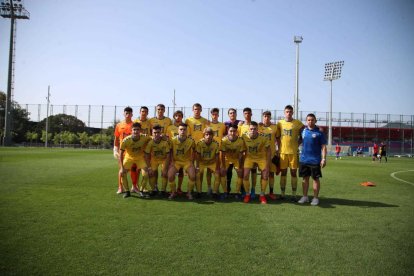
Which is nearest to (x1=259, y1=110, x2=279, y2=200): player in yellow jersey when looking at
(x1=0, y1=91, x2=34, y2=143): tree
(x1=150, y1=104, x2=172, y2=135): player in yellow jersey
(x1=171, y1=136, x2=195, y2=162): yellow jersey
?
(x1=171, y1=136, x2=195, y2=162): yellow jersey

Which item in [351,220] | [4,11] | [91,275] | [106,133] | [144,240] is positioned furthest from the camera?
[106,133]

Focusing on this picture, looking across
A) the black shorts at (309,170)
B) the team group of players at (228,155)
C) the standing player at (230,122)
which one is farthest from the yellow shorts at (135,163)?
the black shorts at (309,170)

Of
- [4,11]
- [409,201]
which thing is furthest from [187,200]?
[4,11]

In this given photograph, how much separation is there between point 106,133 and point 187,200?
55.7m

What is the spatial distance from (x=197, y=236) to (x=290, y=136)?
12.8 ft

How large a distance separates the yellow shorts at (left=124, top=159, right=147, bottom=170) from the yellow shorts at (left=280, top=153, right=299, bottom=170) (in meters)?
3.24

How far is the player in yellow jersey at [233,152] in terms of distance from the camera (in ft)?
21.9

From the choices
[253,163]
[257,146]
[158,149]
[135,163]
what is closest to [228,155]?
[253,163]

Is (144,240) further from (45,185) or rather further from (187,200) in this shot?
(45,185)

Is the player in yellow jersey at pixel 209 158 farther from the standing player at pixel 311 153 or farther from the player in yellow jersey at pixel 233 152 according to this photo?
the standing player at pixel 311 153

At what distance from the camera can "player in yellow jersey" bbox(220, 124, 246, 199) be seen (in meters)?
6.66

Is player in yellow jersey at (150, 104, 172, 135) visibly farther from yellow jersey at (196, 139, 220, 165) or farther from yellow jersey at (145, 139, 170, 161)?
yellow jersey at (196, 139, 220, 165)

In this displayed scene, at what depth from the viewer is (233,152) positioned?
268 inches

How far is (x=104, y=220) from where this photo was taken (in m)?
4.48
